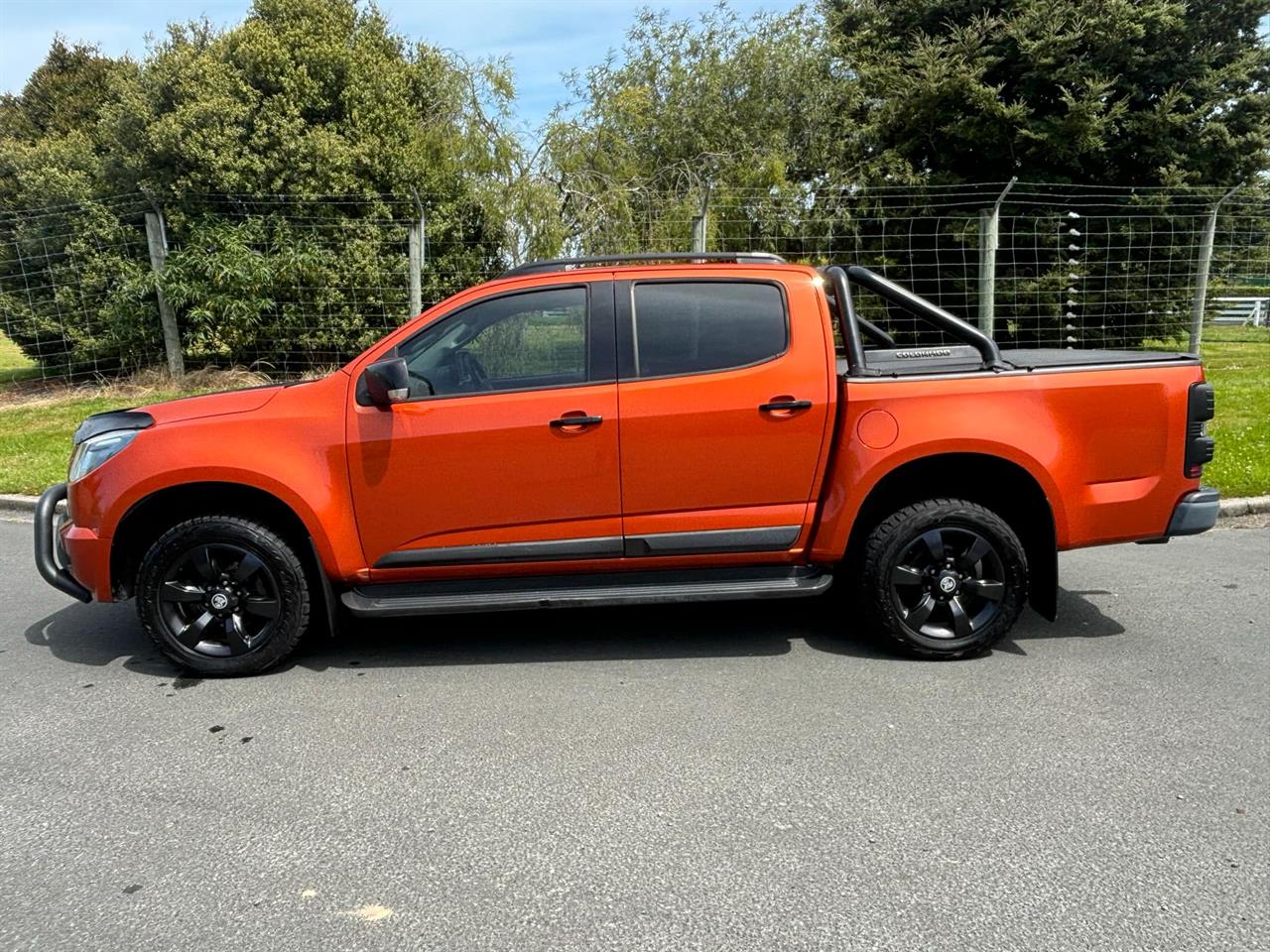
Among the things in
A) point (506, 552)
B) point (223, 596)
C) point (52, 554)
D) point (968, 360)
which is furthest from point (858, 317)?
point (52, 554)

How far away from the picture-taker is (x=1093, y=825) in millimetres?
2885

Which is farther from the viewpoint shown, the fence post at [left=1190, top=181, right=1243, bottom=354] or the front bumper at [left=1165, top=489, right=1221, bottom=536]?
the fence post at [left=1190, top=181, right=1243, bottom=354]

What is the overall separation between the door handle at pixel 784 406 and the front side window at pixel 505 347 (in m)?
0.83

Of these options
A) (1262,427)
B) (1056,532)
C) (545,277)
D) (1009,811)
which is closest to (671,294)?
(545,277)

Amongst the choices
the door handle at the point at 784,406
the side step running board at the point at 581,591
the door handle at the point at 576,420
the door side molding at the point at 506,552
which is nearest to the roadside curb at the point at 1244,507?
the side step running board at the point at 581,591

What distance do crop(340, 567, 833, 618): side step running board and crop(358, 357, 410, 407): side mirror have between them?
88 cm

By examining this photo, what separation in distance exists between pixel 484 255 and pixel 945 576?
9.54 m

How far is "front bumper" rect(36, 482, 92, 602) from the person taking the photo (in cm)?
428

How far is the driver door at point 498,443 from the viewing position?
13.3 feet

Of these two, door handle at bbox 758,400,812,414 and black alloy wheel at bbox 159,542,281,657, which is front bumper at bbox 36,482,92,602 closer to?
black alloy wheel at bbox 159,542,281,657

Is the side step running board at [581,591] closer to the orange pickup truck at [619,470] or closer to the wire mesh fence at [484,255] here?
the orange pickup truck at [619,470]

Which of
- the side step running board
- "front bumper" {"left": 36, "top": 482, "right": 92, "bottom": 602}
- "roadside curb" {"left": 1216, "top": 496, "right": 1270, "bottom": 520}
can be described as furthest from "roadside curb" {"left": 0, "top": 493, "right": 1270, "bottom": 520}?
the side step running board

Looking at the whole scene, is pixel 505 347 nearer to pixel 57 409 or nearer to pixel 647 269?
pixel 647 269

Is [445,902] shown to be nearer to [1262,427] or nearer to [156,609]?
[156,609]
